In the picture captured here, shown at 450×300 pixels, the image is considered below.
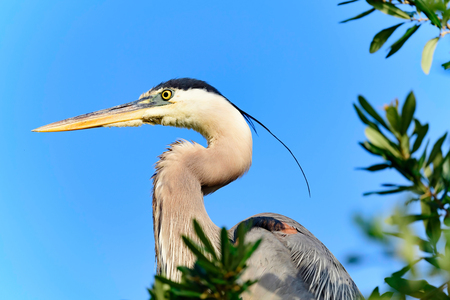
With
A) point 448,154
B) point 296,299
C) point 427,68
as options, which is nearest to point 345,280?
point 296,299

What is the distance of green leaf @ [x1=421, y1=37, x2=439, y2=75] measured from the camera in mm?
1125

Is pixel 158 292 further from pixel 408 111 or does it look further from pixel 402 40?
pixel 402 40

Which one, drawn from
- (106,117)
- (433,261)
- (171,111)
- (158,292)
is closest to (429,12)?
(433,261)

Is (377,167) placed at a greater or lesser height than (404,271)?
greater

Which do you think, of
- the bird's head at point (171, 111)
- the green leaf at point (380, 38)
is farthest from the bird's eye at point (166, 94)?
the green leaf at point (380, 38)

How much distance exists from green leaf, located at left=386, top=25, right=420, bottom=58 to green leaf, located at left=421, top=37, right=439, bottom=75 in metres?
0.06

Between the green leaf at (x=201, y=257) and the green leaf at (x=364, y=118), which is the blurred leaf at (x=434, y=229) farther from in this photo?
the green leaf at (x=201, y=257)

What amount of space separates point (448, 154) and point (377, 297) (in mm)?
338

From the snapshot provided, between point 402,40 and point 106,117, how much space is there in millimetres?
2850

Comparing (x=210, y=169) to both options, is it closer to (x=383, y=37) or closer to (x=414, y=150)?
(x=383, y=37)

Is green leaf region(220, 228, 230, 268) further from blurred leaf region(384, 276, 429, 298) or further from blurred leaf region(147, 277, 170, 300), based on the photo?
blurred leaf region(384, 276, 429, 298)

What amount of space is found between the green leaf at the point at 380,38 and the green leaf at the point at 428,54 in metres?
0.12

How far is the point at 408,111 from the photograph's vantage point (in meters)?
0.72

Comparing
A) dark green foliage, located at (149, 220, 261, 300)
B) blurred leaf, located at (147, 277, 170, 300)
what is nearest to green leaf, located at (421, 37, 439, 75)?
dark green foliage, located at (149, 220, 261, 300)
